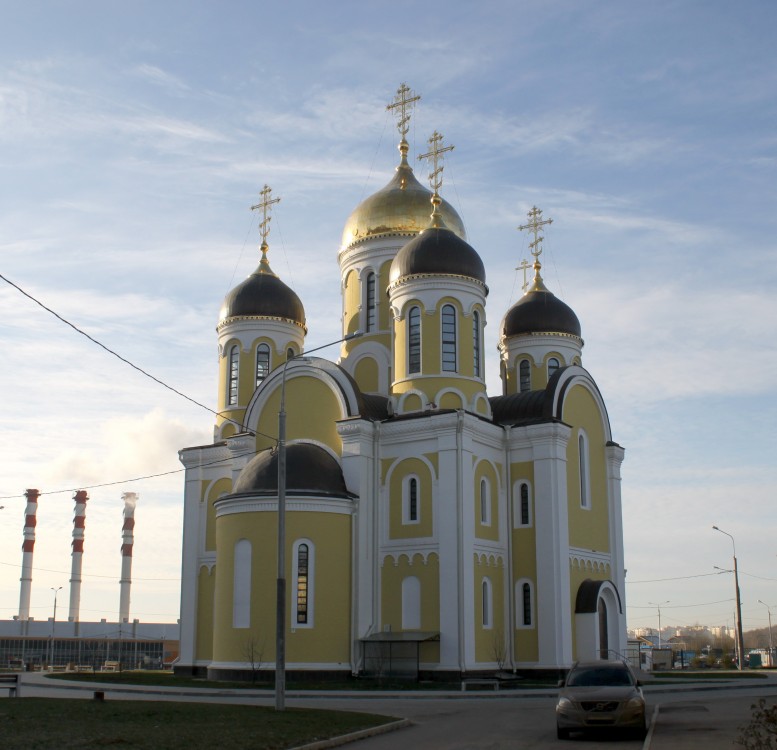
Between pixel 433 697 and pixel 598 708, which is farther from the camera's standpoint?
pixel 433 697

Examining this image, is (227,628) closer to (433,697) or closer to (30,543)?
(433,697)

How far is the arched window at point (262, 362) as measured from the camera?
36500 mm

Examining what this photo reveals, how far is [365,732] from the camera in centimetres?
1516

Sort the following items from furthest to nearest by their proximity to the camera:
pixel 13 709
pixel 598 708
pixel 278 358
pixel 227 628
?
pixel 278 358 → pixel 227 628 → pixel 13 709 → pixel 598 708

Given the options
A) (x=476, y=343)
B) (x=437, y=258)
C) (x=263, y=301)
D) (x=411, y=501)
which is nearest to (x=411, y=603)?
(x=411, y=501)

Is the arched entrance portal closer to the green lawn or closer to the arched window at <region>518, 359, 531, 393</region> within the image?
the arched window at <region>518, 359, 531, 393</region>

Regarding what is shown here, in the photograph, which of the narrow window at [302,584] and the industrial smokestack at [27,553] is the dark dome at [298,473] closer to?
the narrow window at [302,584]

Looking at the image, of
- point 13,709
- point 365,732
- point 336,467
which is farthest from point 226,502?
point 365,732

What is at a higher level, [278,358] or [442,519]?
[278,358]

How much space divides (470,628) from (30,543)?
59.0 metres

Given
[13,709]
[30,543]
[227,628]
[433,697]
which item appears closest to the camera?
[13,709]

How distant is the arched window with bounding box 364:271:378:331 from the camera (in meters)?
36.7

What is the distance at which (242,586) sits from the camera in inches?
1134

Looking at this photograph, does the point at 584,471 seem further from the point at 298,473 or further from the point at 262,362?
the point at 262,362
